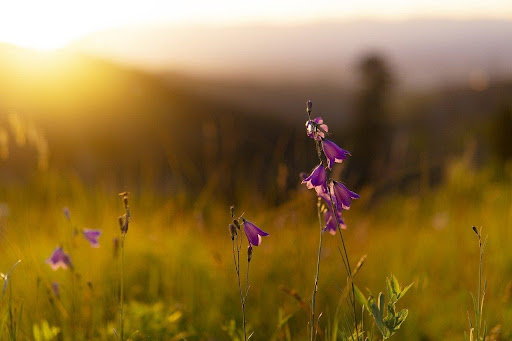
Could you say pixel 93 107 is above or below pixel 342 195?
below

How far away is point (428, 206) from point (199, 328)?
5609mm

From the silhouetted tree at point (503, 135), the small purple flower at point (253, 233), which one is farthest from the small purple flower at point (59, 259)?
the silhouetted tree at point (503, 135)

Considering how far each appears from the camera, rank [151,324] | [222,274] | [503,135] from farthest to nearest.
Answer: [503,135] → [222,274] → [151,324]

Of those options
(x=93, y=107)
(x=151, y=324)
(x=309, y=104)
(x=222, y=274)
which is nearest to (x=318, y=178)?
(x=309, y=104)

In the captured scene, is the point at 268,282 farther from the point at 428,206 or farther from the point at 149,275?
the point at 428,206

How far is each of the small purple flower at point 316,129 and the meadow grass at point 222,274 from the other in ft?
3.68

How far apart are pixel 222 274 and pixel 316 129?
2.13 meters

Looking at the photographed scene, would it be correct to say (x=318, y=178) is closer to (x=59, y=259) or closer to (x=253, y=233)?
(x=253, y=233)

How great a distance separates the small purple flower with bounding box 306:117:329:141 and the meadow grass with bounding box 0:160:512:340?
112cm

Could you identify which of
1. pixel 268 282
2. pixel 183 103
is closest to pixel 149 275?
pixel 268 282

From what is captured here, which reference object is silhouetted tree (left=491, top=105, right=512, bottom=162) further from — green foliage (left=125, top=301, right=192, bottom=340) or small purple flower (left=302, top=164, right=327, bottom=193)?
small purple flower (left=302, top=164, right=327, bottom=193)

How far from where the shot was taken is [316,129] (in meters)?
1.48

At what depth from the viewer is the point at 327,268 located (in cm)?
365

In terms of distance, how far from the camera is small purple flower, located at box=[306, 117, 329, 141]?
1467 mm
